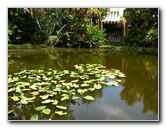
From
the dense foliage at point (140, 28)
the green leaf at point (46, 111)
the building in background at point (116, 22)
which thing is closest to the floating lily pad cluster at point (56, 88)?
the green leaf at point (46, 111)

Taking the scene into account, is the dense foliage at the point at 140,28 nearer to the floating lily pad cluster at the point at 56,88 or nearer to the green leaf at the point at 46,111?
the floating lily pad cluster at the point at 56,88

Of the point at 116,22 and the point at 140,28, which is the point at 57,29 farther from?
the point at 140,28

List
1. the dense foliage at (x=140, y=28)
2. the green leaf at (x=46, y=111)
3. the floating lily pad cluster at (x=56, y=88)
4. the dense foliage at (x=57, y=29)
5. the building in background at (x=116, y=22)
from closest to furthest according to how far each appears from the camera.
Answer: the green leaf at (x=46, y=111)
the floating lily pad cluster at (x=56, y=88)
the dense foliage at (x=140, y=28)
the dense foliage at (x=57, y=29)
the building in background at (x=116, y=22)

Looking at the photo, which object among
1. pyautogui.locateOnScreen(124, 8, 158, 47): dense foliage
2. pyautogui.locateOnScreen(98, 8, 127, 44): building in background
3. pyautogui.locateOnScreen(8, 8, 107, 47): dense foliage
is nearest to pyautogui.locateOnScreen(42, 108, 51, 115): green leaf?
pyautogui.locateOnScreen(124, 8, 158, 47): dense foliage

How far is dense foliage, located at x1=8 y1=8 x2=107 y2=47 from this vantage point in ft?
38.1

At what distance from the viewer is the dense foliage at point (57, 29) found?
11609mm

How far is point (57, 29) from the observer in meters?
12.4

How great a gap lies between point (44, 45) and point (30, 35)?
1.39m

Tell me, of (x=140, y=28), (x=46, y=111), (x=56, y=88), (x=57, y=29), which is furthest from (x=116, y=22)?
(x=46, y=111)

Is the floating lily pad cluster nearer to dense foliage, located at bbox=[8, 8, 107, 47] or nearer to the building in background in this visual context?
dense foliage, located at bbox=[8, 8, 107, 47]

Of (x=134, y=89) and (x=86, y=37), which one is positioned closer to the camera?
(x=134, y=89)
